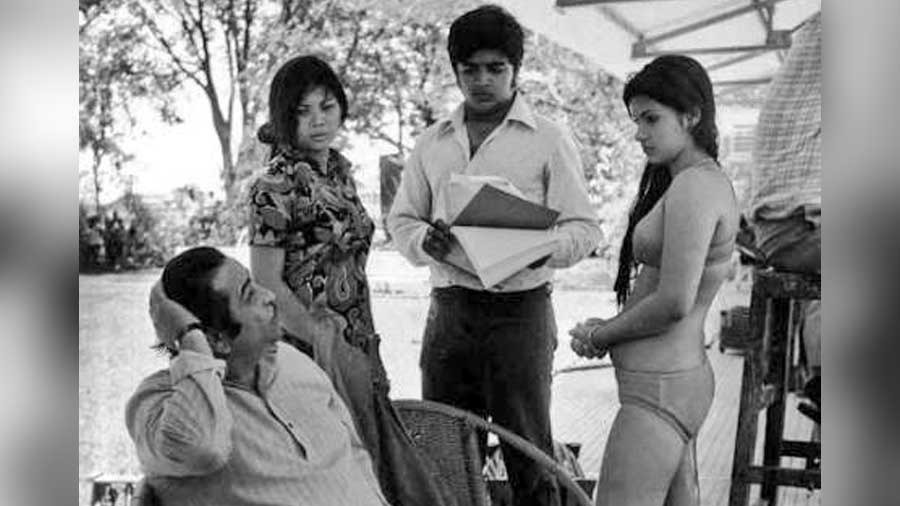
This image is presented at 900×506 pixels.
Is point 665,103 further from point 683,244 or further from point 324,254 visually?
point 324,254

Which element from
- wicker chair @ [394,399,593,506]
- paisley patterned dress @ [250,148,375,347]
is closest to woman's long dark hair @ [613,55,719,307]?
wicker chair @ [394,399,593,506]

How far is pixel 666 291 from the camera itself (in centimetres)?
225

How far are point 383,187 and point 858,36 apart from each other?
0.96m

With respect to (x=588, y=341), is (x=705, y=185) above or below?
above

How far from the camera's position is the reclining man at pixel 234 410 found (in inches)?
87.8

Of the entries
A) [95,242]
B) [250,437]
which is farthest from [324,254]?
[95,242]

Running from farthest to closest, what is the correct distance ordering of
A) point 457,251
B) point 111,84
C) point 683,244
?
point 111,84 → point 457,251 → point 683,244

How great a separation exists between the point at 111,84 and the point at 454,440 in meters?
0.97

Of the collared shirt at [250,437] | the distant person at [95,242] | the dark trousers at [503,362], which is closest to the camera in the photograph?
the collared shirt at [250,437]

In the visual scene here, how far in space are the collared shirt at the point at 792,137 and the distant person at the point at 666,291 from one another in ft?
0.27

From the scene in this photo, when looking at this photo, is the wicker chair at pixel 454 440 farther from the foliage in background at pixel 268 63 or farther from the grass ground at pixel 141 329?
the foliage in background at pixel 268 63

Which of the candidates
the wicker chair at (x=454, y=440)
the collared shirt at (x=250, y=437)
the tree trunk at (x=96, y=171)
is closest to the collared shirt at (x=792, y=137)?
the wicker chair at (x=454, y=440)

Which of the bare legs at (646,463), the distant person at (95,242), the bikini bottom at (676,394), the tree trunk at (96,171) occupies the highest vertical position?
the tree trunk at (96,171)

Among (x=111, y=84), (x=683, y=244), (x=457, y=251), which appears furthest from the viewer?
(x=111, y=84)
